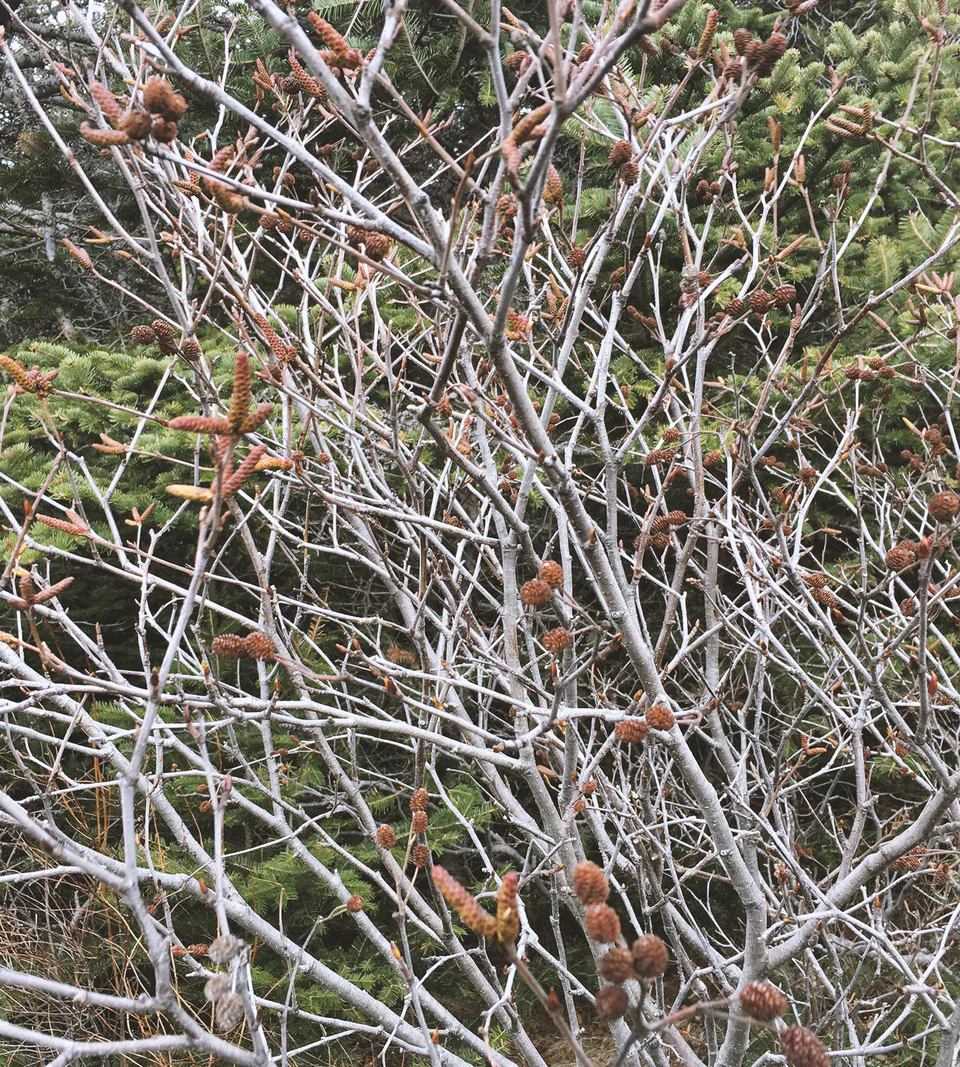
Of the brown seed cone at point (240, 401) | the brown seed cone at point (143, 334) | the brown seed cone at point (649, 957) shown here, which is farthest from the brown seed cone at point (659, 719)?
the brown seed cone at point (143, 334)

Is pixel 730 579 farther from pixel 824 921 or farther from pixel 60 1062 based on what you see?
pixel 60 1062

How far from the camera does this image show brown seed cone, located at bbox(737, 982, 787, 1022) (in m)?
0.86

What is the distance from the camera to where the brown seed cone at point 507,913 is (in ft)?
2.54

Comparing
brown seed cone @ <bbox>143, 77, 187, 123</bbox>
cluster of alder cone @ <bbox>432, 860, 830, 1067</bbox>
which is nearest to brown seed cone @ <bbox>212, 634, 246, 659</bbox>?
cluster of alder cone @ <bbox>432, 860, 830, 1067</bbox>

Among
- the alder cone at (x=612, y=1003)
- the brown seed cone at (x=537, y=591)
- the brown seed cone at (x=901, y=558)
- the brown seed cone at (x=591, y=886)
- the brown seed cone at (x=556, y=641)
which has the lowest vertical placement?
the brown seed cone at (x=556, y=641)

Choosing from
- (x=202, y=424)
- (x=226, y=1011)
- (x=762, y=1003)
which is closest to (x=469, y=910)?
(x=762, y=1003)

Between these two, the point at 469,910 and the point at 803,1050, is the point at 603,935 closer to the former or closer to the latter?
the point at 469,910

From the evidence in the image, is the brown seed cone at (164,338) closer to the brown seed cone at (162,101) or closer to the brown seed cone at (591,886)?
the brown seed cone at (162,101)

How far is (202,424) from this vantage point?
3.27ft

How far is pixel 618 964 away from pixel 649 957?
1.3 inches

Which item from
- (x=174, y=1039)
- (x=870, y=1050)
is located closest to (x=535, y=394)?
(x=870, y=1050)

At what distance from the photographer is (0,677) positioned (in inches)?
127

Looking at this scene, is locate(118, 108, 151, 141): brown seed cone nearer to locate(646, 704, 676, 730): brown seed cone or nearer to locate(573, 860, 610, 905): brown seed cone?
locate(573, 860, 610, 905): brown seed cone

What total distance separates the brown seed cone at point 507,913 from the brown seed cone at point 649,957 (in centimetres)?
13
